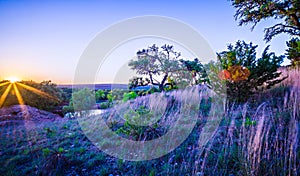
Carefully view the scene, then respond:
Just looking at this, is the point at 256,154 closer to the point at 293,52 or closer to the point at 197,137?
the point at 197,137

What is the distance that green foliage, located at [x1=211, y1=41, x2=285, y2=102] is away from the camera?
4.72 m

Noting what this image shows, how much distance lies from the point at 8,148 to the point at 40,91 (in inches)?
326

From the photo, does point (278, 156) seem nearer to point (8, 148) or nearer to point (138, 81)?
point (8, 148)

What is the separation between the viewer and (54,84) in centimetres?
1215

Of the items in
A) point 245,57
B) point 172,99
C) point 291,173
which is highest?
point 245,57

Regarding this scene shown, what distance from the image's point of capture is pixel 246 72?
4691 millimetres

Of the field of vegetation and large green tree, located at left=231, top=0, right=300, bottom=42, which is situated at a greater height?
large green tree, located at left=231, top=0, right=300, bottom=42

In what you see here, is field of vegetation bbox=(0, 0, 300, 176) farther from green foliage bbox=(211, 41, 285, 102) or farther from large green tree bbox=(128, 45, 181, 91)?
large green tree bbox=(128, 45, 181, 91)

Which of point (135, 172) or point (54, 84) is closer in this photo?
point (135, 172)

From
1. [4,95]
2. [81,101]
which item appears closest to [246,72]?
[81,101]

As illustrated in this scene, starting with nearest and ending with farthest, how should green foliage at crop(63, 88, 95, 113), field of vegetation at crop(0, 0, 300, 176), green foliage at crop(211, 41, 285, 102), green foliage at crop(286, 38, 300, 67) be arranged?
field of vegetation at crop(0, 0, 300, 176)
green foliage at crop(211, 41, 285, 102)
green foliage at crop(286, 38, 300, 67)
green foliage at crop(63, 88, 95, 113)

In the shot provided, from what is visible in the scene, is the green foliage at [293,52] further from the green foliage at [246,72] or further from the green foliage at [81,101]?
the green foliage at [81,101]

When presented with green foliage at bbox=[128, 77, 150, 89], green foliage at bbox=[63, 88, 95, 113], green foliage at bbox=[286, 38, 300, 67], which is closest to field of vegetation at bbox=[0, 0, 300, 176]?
green foliage at bbox=[63, 88, 95, 113]

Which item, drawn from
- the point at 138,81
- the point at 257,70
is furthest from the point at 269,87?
the point at 138,81
